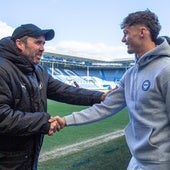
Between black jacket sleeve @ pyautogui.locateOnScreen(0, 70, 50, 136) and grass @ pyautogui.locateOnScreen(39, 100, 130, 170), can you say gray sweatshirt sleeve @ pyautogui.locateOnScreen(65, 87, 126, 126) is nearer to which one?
black jacket sleeve @ pyautogui.locateOnScreen(0, 70, 50, 136)

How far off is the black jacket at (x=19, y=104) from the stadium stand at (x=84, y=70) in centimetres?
4717

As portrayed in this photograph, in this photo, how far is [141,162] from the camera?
279 centimetres

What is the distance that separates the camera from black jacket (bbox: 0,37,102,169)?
→ 112 inches

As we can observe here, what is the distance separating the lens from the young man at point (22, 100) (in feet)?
9.41

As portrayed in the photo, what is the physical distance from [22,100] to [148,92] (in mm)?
1038

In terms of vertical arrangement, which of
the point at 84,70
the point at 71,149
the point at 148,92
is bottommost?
the point at 84,70

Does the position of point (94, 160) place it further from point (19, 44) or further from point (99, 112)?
point (19, 44)

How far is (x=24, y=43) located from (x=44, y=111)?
64cm

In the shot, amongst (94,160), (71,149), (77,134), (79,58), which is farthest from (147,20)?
(79,58)

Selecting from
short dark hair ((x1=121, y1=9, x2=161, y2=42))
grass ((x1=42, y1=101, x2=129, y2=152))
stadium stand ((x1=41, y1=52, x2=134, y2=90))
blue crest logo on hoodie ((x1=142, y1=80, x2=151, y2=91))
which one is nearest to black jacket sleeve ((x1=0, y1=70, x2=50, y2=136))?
blue crest logo on hoodie ((x1=142, y1=80, x2=151, y2=91))

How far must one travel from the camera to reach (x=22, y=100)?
9.80 feet

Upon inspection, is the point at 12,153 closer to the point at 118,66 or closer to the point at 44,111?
the point at 44,111

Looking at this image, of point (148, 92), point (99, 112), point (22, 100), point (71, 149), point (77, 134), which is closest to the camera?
point (148, 92)

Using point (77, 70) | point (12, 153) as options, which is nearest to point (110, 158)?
point (12, 153)
